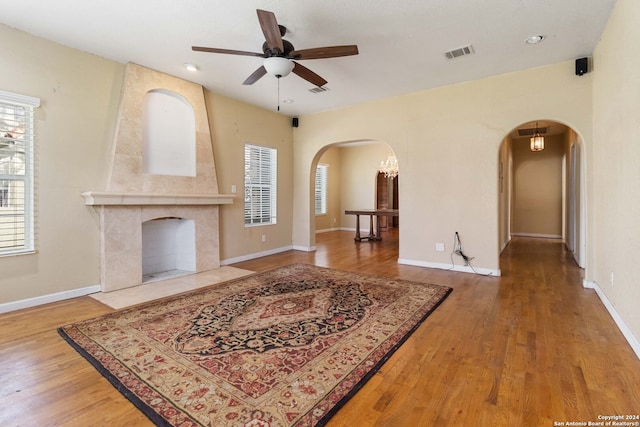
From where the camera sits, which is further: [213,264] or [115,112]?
[213,264]

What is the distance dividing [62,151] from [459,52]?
4759 millimetres

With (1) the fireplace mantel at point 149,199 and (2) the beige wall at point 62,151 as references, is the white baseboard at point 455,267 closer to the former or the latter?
(1) the fireplace mantel at point 149,199

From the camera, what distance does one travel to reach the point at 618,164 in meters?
2.62

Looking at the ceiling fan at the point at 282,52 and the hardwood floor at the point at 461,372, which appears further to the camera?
the ceiling fan at the point at 282,52

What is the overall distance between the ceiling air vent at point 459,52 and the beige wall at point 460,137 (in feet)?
3.26

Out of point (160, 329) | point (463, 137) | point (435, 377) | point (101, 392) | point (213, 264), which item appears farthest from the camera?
point (213, 264)

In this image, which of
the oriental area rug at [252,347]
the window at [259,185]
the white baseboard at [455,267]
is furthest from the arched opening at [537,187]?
the oriental area rug at [252,347]

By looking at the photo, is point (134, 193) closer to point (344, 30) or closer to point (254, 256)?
A: point (254, 256)

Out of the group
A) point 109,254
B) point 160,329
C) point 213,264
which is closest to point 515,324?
point 160,329

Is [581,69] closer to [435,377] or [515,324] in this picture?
[515,324]

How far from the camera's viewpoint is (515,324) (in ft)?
8.84

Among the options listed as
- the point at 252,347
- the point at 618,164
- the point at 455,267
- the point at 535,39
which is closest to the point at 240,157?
the point at 252,347

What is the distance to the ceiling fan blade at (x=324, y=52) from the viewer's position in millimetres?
2771

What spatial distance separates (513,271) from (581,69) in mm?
Result: 2824
